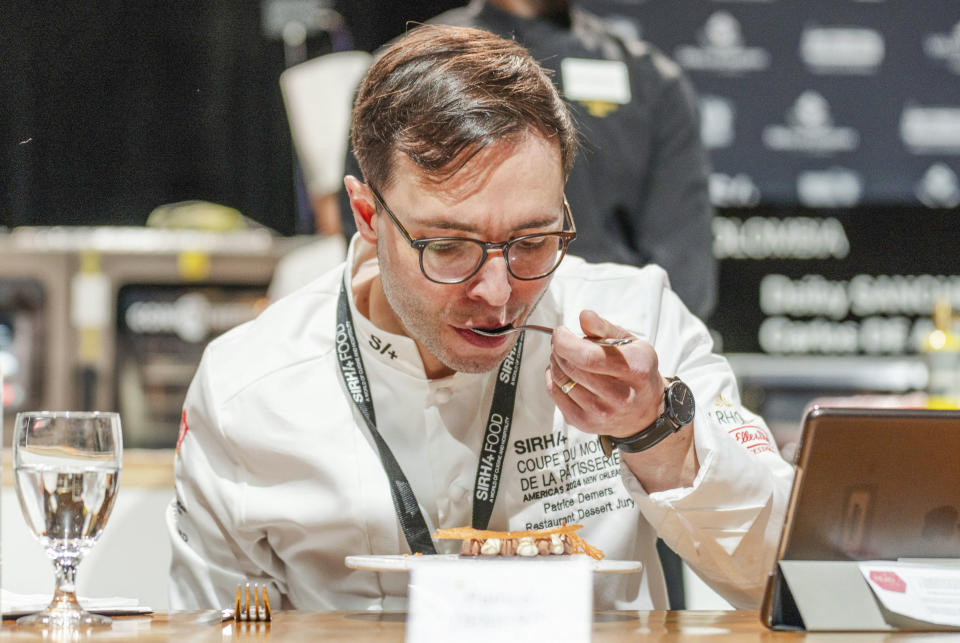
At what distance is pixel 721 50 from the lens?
3287 mm

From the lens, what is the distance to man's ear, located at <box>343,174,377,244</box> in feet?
4.33

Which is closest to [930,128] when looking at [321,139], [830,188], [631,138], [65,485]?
[830,188]

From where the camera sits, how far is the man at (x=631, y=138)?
6.88 feet

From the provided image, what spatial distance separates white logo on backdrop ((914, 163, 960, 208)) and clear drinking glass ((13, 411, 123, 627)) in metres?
2.96

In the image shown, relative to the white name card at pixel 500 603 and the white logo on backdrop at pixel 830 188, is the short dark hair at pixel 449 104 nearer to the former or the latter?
the white name card at pixel 500 603

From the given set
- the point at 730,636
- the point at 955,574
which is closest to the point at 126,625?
the point at 730,636

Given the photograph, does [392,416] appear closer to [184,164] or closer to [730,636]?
[730,636]

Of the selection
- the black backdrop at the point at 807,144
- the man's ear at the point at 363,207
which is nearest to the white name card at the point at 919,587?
the man's ear at the point at 363,207

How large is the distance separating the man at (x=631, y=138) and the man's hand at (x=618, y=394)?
1.00m

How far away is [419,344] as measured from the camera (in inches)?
52.1

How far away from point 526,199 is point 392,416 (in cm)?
32

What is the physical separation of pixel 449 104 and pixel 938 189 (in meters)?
2.56

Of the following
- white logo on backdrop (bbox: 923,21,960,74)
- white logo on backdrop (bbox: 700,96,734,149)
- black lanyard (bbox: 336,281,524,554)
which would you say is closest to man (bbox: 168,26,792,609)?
black lanyard (bbox: 336,281,524,554)

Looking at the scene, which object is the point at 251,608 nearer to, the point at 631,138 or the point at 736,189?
the point at 631,138
